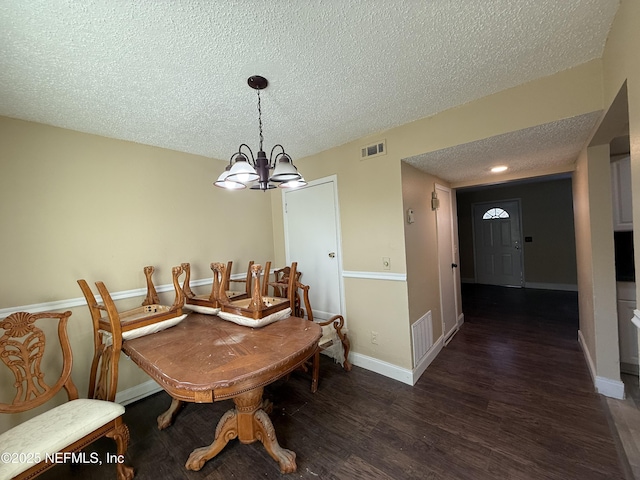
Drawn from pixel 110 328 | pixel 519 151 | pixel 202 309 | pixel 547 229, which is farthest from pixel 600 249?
pixel 547 229

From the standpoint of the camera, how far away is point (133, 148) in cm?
232

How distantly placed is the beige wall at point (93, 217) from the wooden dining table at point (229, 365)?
845 millimetres

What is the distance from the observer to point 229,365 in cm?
123

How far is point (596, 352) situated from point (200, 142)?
3.97 m

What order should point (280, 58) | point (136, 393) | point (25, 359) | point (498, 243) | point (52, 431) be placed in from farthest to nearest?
1. point (498, 243)
2. point (136, 393)
3. point (25, 359)
4. point (280, 58)
5. point (52, 431)

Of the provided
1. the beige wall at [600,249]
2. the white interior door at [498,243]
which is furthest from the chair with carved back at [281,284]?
the white interior door at [498,243]

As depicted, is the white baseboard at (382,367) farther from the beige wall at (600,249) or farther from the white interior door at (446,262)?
the beige wall at (600,249)

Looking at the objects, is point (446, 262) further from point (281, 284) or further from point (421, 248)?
point (281, 284)

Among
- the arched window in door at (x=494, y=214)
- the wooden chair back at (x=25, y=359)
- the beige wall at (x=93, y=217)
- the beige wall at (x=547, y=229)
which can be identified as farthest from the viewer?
the arched window in door at (x=494, y=214)

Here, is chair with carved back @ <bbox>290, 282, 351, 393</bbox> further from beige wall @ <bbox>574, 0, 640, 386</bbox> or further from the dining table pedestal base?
beige wall @ <bbox>574, 0, 640, 386</bbox>

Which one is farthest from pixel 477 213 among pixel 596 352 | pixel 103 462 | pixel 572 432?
pixel 103 462

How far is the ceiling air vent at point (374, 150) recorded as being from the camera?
2354 millimetres

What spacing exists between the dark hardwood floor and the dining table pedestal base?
9 centimetres

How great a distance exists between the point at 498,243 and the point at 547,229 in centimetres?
89
